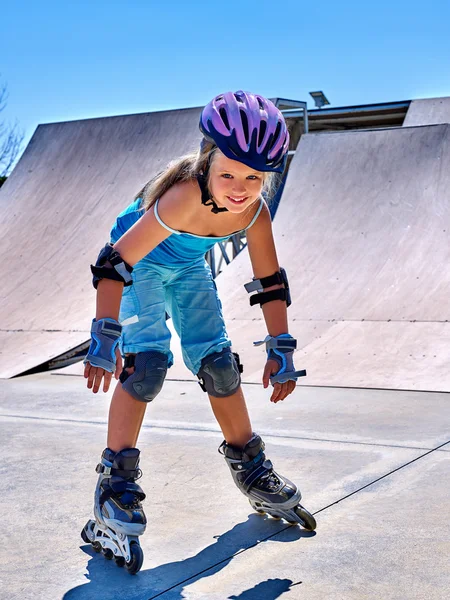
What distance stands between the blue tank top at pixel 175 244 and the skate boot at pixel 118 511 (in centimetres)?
72

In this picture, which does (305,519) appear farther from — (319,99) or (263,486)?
(319,99)

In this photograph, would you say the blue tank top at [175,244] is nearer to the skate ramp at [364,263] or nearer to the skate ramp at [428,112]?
the skate ramp at [364,263]

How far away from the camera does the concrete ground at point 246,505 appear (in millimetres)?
2428

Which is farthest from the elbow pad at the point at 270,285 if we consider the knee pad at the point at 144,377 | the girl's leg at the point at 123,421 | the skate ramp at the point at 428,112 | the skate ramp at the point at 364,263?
the skate ramp at the point at 428,112

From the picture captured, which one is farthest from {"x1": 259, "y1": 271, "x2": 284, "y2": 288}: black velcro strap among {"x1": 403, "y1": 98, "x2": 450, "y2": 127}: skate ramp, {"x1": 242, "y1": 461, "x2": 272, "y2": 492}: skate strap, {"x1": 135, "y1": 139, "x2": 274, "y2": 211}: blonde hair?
{"x1": 403, "y1": 98, "x2": 450, "y2": 127}: skate ramp

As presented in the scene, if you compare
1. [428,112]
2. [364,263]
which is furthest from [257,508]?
[428,112]

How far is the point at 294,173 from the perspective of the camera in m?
8.52

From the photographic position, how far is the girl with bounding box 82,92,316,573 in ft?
8.64

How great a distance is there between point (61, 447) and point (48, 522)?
1.16 meters

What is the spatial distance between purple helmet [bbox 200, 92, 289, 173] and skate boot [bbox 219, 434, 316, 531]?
1.05m

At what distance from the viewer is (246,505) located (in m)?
3.19

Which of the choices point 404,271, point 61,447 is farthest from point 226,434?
point 404,271

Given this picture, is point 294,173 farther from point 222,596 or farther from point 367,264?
point 222,596

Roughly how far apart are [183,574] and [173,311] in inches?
39.4
